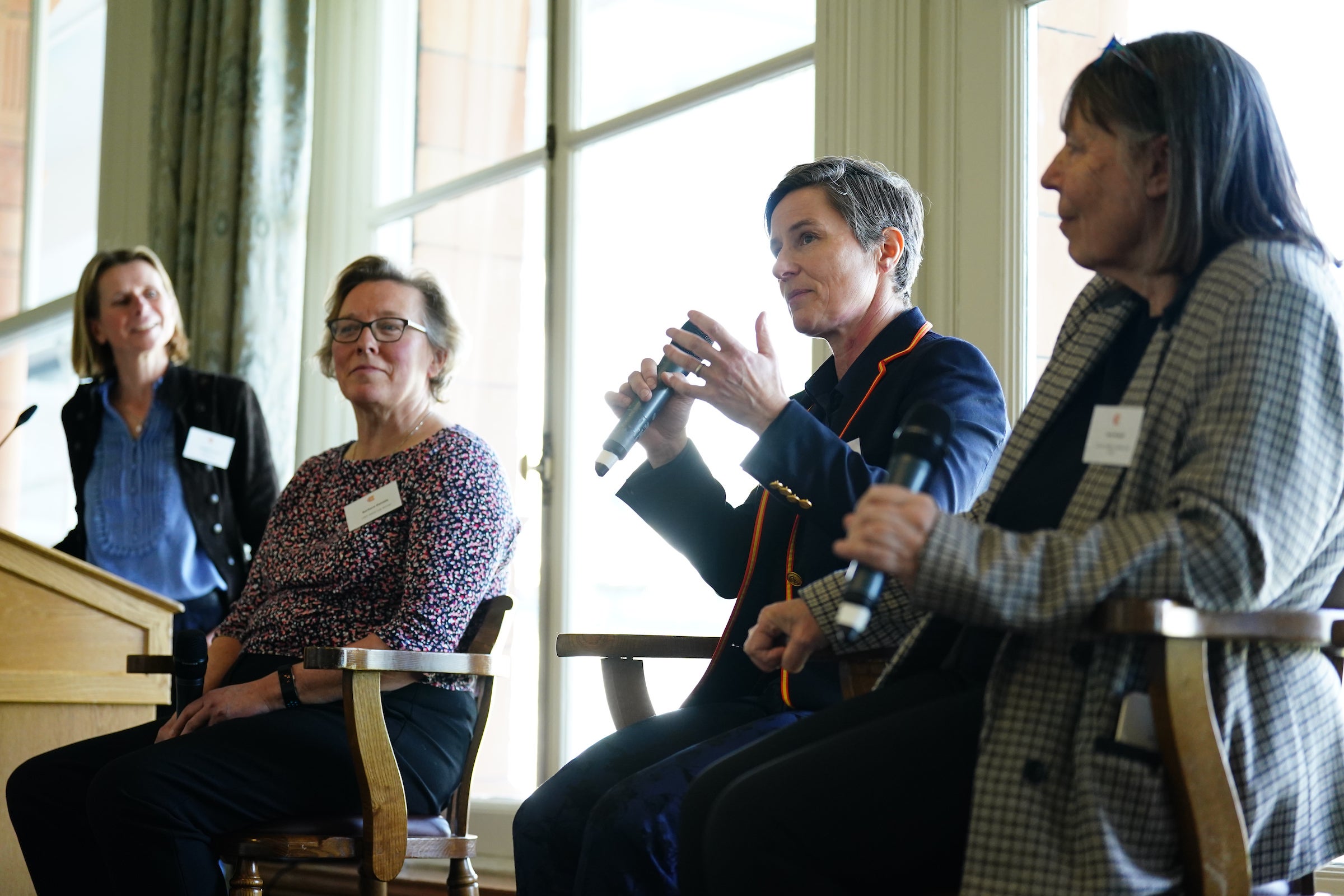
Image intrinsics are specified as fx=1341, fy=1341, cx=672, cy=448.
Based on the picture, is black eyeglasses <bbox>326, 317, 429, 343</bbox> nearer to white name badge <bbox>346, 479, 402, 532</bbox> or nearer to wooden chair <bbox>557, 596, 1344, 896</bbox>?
white name badge <bbox>346, 479, 402, 532</bbox>

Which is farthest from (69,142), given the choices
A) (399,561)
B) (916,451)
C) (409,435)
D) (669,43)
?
(916,451)

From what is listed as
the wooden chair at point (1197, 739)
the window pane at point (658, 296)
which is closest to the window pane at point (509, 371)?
the window pane at point (658, 296)

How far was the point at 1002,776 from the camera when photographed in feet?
3.98

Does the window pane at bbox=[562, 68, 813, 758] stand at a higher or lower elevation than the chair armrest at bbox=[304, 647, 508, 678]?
higher

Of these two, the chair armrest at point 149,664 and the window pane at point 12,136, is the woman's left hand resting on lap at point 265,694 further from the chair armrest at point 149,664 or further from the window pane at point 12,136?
the window pane at point 12,136

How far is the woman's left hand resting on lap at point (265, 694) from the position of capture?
221cm

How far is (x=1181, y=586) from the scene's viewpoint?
45.7 inches

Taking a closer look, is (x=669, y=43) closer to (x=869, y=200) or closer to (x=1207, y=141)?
(x=869, y=200)

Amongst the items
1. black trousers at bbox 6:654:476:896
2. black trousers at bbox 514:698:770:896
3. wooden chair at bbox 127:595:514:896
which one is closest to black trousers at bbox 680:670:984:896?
black trousers at bbox 514:698:770:896

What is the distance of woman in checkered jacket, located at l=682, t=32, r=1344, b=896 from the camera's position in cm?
116

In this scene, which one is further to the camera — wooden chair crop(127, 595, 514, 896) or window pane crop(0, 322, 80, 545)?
window pane crop(0, 322, 80, 545)

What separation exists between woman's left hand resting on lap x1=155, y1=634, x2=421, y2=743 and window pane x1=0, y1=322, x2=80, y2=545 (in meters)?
4.01

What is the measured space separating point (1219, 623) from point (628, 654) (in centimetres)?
95

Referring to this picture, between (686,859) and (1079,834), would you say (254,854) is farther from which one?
(1079,834)
